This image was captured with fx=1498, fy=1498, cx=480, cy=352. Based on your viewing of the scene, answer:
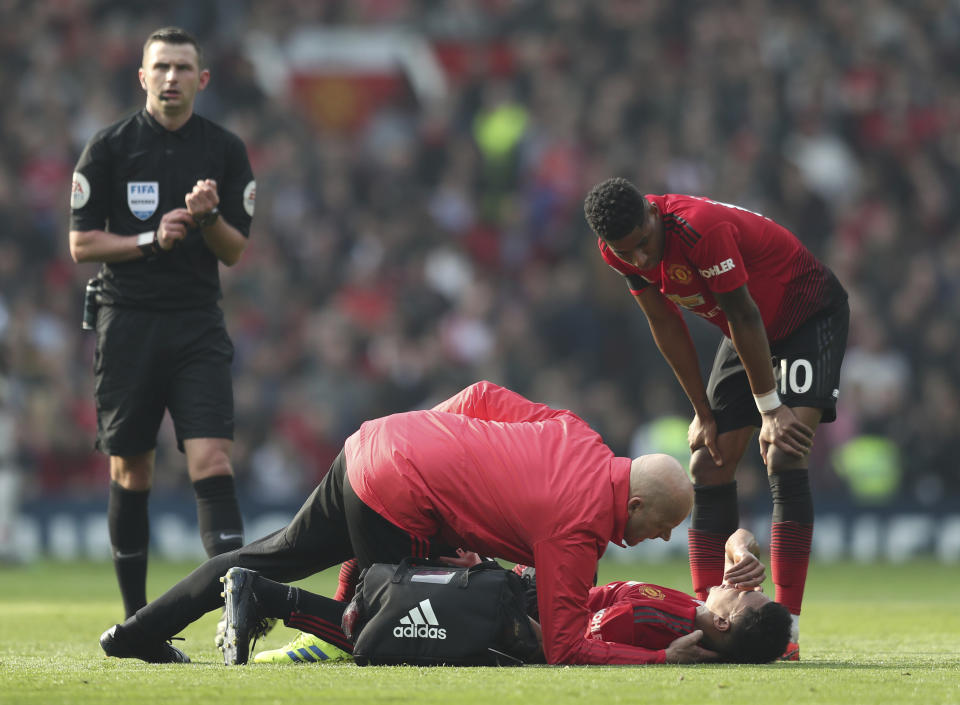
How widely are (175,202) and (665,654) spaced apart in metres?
3.02

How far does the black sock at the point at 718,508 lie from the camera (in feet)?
22.4

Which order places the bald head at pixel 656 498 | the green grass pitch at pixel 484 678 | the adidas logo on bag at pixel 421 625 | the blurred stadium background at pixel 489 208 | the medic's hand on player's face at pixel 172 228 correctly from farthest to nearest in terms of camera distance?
the blurred stadium background at pixel 489 208 → the medic's hand on player's face at pixel 172 228 → the bald head at pixel 656 498 → the adidas logo on bag at pixel 421 625 → the green grass pitch at pixel 484 678

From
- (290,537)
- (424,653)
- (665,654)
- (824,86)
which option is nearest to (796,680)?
(665,654)

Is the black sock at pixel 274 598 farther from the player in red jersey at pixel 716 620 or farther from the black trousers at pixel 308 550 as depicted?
the player in red jersey at pixel 716 620

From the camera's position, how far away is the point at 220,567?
18.3ft

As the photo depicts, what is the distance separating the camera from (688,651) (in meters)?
5.67

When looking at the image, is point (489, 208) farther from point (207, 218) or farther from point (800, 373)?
point (800, 373)

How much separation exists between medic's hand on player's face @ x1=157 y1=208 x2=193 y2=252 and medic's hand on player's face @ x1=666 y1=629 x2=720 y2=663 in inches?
108

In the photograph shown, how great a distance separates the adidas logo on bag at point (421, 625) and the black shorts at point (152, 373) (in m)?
1.64

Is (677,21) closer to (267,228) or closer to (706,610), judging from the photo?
(267,228)

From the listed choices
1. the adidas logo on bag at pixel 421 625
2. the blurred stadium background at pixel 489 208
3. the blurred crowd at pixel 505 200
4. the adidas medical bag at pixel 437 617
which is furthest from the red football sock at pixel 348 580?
the blurred crowd at pixel 505 200

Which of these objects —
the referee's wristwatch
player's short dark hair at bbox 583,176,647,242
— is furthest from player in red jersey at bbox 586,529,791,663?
the referee's wristwatch

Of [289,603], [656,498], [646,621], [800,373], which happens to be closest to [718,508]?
[800,373]

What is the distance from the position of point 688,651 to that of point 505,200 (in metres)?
11.4
